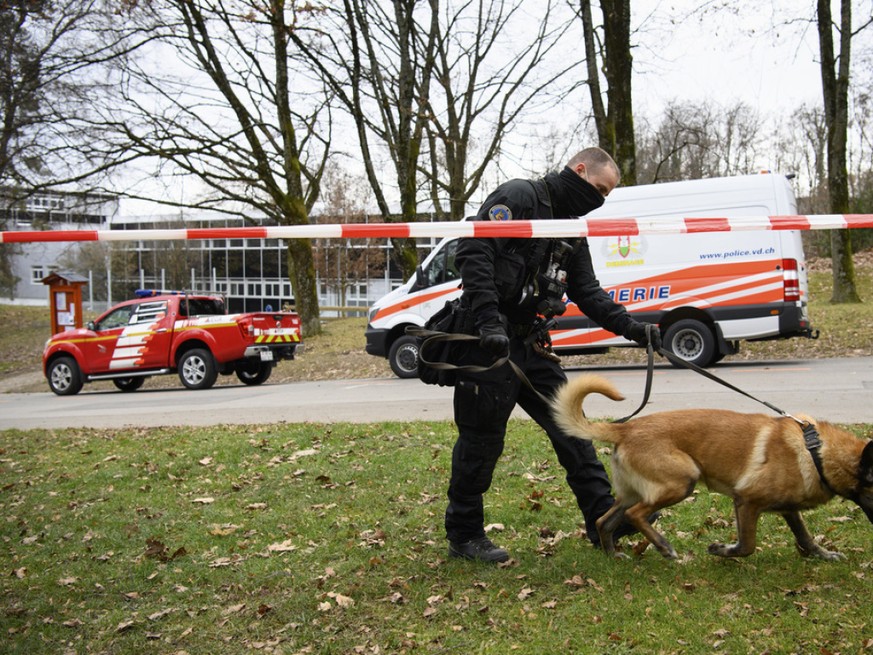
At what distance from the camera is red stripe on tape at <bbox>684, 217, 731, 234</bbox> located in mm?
4742

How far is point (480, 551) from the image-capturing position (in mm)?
4379

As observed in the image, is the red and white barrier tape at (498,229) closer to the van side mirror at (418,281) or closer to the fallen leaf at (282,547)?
the fallen leaf at (282,547)

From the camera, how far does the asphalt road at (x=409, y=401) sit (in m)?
8.90

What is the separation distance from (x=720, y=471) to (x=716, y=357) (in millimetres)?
9435

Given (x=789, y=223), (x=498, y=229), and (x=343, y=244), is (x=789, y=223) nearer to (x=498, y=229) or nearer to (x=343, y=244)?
(x=498, y=229)

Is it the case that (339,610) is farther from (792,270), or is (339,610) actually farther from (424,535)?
(792,270)

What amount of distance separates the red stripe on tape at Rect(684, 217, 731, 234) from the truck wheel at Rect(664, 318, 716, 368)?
26.3 feet

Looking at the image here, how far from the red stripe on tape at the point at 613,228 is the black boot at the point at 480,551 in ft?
5.88

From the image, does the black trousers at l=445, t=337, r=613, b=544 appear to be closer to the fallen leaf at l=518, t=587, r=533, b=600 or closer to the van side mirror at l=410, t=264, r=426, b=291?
the fallen leaf at l=518, t=587, r=533, b=600

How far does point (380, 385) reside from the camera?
13.6 metres

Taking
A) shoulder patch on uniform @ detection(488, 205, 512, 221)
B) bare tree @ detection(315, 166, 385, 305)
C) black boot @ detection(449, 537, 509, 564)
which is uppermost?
bare tree @ detection(315, 166, 385, 305)

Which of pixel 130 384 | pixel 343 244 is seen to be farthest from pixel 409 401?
pixel 343 244

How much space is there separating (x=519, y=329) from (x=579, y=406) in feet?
1.78

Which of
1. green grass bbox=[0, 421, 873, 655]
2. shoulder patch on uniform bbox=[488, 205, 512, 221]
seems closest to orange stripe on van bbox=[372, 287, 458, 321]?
green grass bbox=[0, 421, 873, 655]
